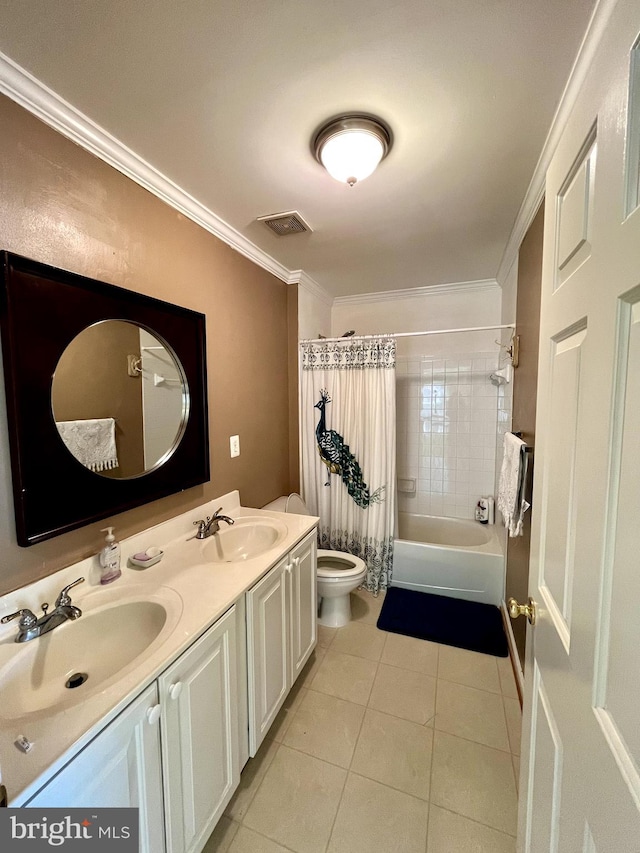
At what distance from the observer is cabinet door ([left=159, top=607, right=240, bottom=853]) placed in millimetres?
909

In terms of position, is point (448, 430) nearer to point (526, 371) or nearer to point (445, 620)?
point (526, 371)

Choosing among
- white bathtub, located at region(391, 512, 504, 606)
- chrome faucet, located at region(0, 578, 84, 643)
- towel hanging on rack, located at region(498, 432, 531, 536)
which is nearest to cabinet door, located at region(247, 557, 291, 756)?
chrome faucet, located at region(0, 578, 84, 643)

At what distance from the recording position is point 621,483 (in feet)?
1.60

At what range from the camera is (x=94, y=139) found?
121 cm

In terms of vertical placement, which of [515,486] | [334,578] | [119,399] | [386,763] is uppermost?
[119,399]

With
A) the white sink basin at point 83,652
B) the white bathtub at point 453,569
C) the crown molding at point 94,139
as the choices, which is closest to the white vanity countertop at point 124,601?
the white sink basin at point 83,652

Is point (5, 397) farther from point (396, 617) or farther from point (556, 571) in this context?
point (396, 617)

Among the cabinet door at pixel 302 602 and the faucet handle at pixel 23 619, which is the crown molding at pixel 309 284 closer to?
the cabinet door at pixel 302 602

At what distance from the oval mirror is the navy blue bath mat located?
1.80 metres

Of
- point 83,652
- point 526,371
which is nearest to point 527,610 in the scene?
point 83,652

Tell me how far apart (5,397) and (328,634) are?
6.73 feet

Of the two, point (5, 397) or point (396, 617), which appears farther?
point (396, 617)

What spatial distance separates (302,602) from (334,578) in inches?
17.5

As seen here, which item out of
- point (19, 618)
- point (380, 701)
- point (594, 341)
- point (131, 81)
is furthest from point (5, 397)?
point (380, 701)
